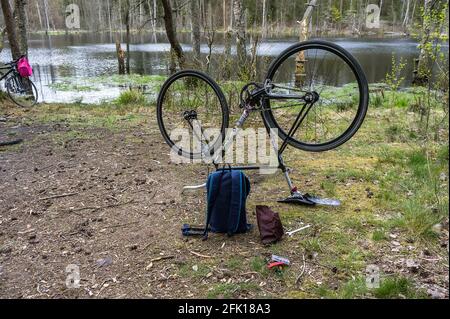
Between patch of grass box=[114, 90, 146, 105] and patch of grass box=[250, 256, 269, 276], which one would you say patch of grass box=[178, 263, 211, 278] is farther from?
patch of grass box=[114, 90, 146, 105]

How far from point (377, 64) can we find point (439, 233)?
19369mm

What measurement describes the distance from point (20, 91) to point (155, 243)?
741cm

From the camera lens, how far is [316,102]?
494 cm

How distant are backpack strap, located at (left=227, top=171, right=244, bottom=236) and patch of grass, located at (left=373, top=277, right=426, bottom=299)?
106 cm

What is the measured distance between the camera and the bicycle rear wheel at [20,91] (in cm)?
827

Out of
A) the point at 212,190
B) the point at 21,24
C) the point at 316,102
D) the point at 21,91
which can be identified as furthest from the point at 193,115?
the point at 21,24

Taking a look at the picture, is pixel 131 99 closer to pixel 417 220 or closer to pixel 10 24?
pixel 10 24

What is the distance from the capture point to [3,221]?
3172 mm

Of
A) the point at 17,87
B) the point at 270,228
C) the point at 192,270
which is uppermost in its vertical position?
the point at 17,87

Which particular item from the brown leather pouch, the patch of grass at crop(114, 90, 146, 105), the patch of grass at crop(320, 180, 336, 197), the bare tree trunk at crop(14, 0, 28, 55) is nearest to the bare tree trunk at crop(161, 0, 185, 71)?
the patch of grass at crop(114, 90, 146, 105)

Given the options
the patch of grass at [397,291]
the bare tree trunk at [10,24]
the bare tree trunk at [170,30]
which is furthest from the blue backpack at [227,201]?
the bare tree trunk at [10,24]

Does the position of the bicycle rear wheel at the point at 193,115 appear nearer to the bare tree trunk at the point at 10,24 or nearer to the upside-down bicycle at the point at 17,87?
the upside-down bicycle at the point at 17,87

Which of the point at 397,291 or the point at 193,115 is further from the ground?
the point at 193,115

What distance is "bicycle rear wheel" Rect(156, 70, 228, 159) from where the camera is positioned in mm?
3672
